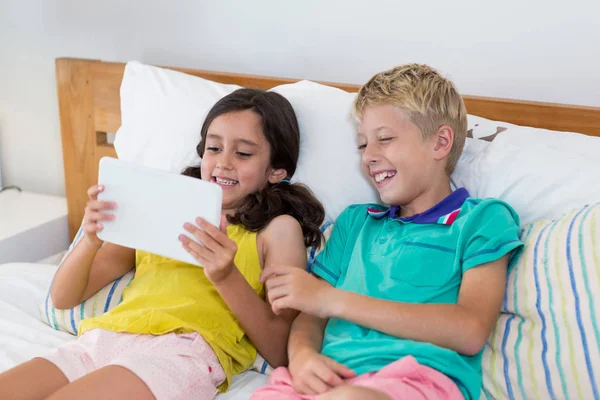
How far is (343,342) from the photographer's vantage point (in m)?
1.12

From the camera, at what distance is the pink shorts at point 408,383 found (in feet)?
3.19

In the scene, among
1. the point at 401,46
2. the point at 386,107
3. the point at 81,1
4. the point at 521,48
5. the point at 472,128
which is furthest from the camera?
the point at 81,1

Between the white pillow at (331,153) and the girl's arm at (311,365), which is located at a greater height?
the white pillow at (331,153)

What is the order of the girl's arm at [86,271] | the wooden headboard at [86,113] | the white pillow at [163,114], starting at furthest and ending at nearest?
1. the wooden headboard at [86,113]
2. the white pillow at [163,114]
3. the girl's arm at [86,271]

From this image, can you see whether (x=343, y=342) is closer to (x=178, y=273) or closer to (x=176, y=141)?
(x=178, y=273)

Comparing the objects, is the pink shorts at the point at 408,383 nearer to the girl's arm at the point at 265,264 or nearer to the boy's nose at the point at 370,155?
the girl's arm at the point at 265,264

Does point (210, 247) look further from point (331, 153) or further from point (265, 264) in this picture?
point (331, 153)

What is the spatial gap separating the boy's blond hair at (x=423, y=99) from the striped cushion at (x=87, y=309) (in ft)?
2.05

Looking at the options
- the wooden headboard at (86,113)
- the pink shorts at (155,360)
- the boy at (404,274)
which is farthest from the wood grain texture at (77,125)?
the boy at (404,274)

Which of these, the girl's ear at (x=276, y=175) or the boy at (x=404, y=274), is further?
the girl's ear at (x=276, y=175)

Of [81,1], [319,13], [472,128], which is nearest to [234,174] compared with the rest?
[472,128]

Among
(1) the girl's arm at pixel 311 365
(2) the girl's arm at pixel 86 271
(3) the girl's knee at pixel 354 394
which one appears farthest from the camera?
(2) the girl's arm at pixel 86 271

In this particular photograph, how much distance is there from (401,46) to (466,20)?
0.55 ft

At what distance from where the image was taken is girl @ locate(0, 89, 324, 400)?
1092 mm
